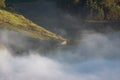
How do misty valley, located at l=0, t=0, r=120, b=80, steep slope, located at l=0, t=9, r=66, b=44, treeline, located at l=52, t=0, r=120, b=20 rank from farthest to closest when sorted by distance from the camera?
treeline, located at l=52, t=0, r=120, b=20 < steep slope, located at l=0, t=9, r=66, b=44 < misty valley, located at l=0, t=0, r=120, b=80

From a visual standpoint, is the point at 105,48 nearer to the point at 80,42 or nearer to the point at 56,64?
the point at 80,42

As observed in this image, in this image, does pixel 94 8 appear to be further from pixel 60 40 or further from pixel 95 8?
pixel 60 40

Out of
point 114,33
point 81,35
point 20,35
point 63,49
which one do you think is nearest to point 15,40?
point 20,35

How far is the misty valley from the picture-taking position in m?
38.0

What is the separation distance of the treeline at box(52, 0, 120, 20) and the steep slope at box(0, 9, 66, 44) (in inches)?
386

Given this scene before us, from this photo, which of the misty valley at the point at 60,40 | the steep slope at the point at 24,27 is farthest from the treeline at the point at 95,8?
the steep slope at the point at 24,27

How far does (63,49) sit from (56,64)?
177 inches

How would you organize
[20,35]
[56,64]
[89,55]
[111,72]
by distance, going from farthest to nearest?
[20,35], [89,55], [56,64], [111,72]

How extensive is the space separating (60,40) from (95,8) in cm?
1400

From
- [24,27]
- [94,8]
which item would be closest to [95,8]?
[94,8]

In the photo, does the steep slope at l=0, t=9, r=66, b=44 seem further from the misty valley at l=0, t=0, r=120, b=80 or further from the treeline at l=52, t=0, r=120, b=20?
the treeline at l=52, t=0, r=120, b=20

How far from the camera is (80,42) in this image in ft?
159

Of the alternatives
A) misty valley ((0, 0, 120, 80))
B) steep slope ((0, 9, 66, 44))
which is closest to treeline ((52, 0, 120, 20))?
misty valley ((0, 0, 120, 80))

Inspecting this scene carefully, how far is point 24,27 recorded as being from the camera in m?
48.9
